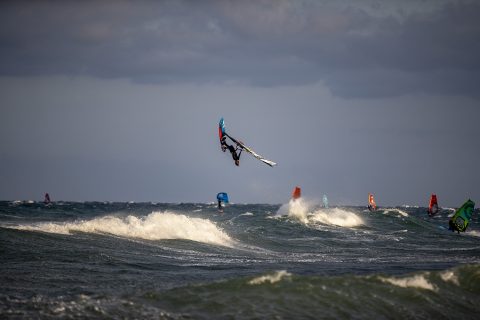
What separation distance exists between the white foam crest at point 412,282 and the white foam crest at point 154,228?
32.3 ft

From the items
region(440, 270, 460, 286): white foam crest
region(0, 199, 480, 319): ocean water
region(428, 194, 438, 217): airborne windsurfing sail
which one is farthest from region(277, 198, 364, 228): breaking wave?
region(440, 270, 460, 286): white foam crest

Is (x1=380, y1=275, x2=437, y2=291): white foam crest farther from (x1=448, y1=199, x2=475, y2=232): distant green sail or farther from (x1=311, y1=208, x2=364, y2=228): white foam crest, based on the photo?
(x1=311, y1=208, x2=364, y2=228): white foam crest

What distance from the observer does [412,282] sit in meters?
10.6

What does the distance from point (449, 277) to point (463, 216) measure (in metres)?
14.6

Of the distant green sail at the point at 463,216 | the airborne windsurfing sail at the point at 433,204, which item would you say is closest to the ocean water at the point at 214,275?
the distant green sail at the point at 463,216

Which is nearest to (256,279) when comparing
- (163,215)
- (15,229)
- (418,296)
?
(418,296)

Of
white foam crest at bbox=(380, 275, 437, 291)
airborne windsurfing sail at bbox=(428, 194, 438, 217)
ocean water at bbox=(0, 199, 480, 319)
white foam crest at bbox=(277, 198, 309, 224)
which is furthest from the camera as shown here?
white foam crest at bbox=(277, 198, 309, 224)

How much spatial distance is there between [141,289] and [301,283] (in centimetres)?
266

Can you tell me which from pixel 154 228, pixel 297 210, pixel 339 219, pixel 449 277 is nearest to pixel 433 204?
pixel 339 219

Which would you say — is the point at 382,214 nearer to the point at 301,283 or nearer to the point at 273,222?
the point at 273,222

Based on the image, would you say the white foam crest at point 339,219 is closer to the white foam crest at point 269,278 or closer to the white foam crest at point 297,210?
the white foam crest at point 297,210

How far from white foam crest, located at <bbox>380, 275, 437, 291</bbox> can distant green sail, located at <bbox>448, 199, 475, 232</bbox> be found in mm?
13384

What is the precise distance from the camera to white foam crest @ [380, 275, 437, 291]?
10.5 m

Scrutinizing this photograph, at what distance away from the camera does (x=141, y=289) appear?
1004 cm
